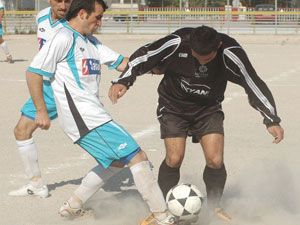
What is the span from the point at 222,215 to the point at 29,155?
6.18 ft

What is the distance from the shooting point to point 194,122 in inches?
191

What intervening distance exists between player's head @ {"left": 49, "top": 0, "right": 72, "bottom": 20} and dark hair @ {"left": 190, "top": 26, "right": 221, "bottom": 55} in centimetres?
130

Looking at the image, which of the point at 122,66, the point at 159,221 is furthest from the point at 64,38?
the point at 159,221

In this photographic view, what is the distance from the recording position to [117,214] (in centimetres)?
504

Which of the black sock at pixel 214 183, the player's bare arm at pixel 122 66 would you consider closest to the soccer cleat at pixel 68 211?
the black sock at pixel 214 183

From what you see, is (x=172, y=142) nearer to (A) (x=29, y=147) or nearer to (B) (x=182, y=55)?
(B) (x=182, y=55)

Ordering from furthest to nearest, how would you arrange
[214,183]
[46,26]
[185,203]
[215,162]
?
[46,26], [214,183], [215,162], [185,203]

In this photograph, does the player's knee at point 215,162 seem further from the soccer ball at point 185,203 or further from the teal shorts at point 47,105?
the teal shorts at point 47,105

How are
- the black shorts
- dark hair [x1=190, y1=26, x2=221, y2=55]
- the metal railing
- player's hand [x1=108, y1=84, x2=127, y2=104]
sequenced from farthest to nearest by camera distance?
the metal railing < the black shorts < player's hand [x1=108, y1=84, x2=127, y2=104] < dark hair [x1=190, y1=26, x2=221, y2=55]

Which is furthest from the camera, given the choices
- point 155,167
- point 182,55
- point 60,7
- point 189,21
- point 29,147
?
point 189,21

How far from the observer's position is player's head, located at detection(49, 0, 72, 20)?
16.8 ft

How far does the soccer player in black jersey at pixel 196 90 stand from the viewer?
457cm

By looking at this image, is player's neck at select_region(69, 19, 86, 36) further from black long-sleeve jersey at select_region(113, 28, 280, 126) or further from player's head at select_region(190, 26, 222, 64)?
player's head at select_region(190, 26, 222, 64)

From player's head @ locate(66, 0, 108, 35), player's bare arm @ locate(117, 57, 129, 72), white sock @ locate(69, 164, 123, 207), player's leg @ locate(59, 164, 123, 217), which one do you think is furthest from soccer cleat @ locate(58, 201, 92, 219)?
player's head @ locate(66, 0, 108, 35)
